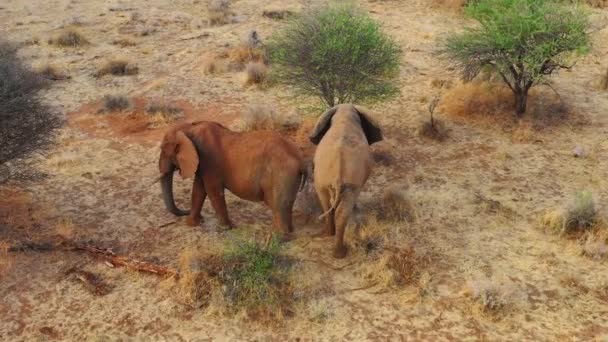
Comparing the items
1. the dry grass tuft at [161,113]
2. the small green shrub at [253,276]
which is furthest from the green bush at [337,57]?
the small green shrub at [253,276]

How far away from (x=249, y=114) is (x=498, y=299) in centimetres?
787

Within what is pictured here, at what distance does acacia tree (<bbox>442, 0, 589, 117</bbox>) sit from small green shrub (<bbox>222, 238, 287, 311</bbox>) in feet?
25.9

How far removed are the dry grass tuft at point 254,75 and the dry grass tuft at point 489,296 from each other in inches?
402

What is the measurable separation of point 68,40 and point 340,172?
52.6 feet

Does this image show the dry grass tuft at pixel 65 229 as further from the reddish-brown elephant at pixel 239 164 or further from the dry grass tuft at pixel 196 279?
the dry grass tuft at pixel 196 279

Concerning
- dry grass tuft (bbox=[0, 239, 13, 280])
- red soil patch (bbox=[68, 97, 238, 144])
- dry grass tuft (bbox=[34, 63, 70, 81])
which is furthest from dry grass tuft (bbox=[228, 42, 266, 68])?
dry grass tuft (bbox=[0, 239, 13, 280])

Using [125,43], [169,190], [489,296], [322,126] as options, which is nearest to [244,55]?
[125,43]

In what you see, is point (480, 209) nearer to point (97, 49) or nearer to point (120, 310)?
point (120, 310)

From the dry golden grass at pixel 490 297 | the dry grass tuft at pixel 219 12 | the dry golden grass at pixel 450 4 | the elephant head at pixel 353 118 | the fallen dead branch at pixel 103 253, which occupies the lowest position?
the fallen dead branch at pixel 103 253

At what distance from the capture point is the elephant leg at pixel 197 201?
9280 mm

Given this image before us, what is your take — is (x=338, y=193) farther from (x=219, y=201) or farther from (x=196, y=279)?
(x=196, y=279)

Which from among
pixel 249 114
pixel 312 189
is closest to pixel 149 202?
pixel 312 189

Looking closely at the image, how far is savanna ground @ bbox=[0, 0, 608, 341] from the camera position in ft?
24.7

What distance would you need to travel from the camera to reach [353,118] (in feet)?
30.8
